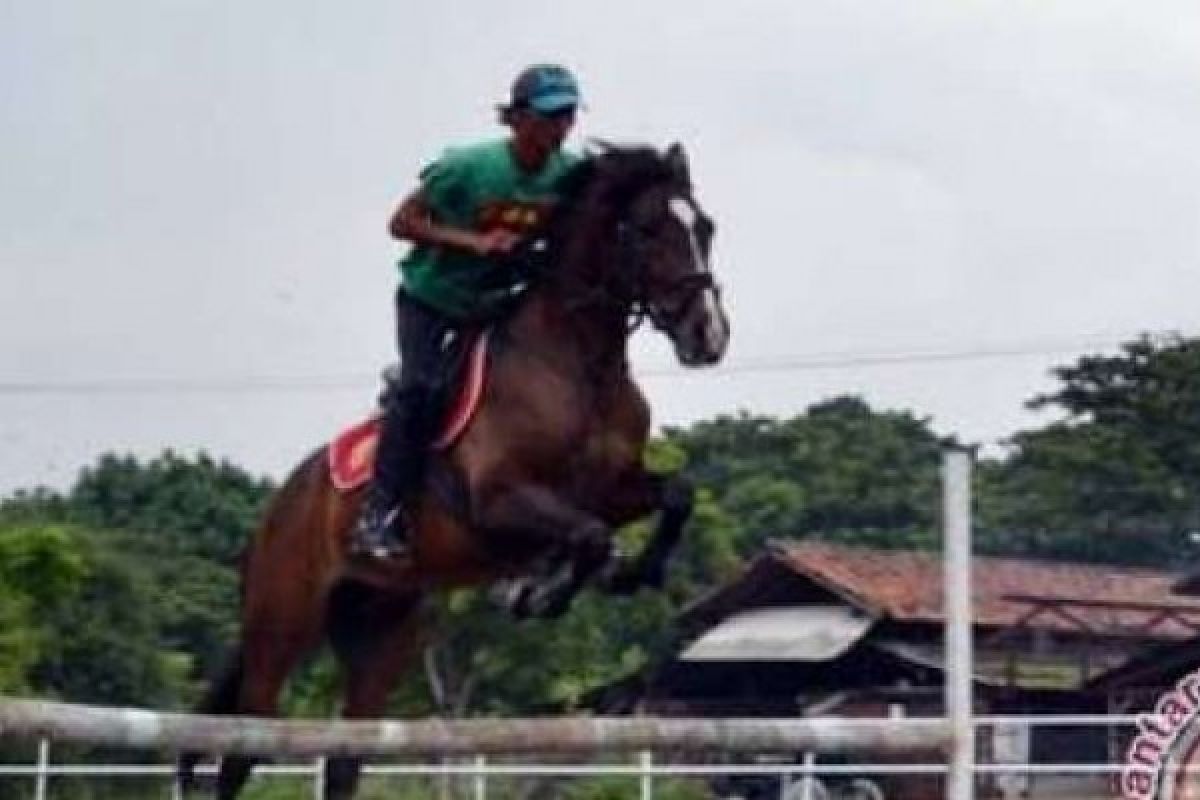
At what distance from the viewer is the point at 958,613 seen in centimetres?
560

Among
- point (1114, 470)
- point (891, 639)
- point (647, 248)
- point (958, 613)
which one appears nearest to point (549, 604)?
point (647, 248)

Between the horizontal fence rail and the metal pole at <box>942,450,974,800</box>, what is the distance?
1.7 inches

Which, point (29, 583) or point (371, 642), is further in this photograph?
point (29, 583)

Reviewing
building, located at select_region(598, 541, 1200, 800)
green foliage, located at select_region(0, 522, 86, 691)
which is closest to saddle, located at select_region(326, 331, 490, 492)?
green foliage, located at select_region(0, 522, 86, 691)

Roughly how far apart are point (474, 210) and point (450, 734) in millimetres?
2340

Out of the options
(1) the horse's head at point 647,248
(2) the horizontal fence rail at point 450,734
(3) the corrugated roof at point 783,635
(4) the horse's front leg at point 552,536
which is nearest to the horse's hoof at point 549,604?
(4) the horse's front leg at point 552,536

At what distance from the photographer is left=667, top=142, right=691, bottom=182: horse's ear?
23.2 feet

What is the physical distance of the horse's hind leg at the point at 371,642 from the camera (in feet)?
25.1

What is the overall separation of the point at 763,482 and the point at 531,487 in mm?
41919

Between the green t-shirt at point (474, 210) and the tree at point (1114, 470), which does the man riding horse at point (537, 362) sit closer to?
the green t-shirt at point (474, 210)

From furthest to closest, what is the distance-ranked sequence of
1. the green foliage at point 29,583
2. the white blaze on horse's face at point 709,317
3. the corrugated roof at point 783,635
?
the corrugated roof at point 783,635, the green foliage at point 29,583, the white blaze on horse's face at point 709,317

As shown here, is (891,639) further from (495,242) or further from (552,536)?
(552,536)

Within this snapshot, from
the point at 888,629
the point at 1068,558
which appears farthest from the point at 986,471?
the point at 888,629

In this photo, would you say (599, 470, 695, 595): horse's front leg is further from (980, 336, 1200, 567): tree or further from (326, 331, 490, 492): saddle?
(980, 336, 1200, 567): tree
